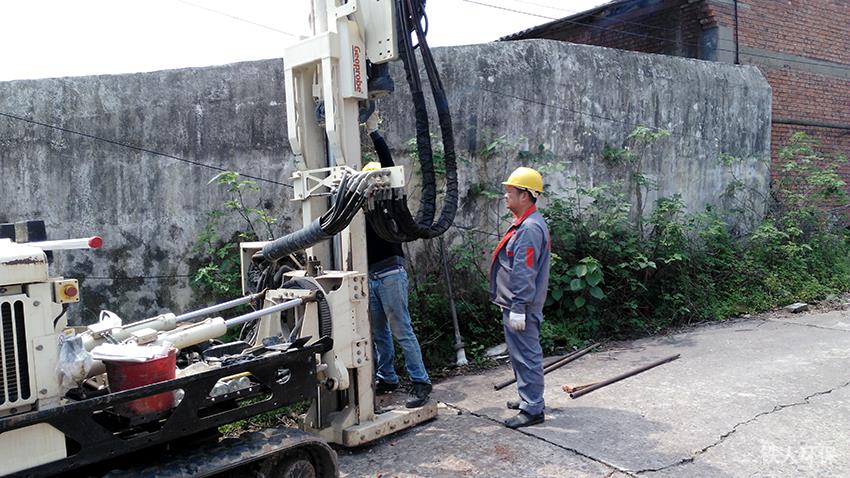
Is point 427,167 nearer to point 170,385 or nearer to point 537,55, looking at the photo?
point 170,385

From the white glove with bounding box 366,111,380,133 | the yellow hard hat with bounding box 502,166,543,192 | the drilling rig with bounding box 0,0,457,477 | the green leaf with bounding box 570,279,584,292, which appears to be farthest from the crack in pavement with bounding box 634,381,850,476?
the white glove with bounding box 366,111,380,133

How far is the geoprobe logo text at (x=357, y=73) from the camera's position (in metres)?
4.31

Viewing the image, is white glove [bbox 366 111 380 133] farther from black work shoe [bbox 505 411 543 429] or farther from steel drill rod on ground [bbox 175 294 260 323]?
black work shoe [bbox 505 411 543 429]

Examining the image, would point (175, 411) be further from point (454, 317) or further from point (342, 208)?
point (454, 317)

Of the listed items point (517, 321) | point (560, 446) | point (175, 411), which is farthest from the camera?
point (517, 321)

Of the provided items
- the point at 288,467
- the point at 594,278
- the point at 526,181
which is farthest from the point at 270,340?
the point at 594,278

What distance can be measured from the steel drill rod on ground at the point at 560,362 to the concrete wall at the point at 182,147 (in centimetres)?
174

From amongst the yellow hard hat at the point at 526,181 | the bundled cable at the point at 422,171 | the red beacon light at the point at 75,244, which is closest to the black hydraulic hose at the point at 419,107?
the bundled cable at the point at 422,171

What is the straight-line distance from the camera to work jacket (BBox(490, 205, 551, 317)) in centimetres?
468

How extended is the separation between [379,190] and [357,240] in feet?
1.72

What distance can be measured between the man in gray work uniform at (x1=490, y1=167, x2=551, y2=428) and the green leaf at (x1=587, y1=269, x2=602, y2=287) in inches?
95.5

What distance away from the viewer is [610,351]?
6.82 meters

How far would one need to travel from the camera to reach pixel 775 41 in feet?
38.9

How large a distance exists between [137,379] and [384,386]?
111 inches
